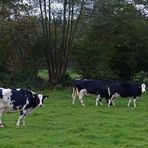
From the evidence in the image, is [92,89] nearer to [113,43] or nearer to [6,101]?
[6,101]

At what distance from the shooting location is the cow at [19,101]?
17.2 metres

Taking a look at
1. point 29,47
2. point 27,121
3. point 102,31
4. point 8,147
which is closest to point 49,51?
point 29,47

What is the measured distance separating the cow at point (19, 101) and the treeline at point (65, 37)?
18.7m

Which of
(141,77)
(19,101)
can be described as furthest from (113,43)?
(19,101)

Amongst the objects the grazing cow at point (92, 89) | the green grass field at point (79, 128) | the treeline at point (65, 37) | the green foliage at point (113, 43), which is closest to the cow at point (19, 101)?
the green grass field at point (79, 128)

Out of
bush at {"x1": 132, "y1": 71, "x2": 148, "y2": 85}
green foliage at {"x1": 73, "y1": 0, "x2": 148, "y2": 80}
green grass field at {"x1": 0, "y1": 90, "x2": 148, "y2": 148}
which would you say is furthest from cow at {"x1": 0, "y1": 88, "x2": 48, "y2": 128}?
bush at {"x1": 132, "y1": 71, "x2": 148, "y2": 85}

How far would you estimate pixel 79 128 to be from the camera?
1669cm

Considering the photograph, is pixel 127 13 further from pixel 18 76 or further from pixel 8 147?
pixel 8 147

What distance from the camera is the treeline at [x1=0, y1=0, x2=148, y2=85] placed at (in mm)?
37125

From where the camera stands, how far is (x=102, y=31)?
3975 cm

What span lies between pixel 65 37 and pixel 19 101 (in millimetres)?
21787

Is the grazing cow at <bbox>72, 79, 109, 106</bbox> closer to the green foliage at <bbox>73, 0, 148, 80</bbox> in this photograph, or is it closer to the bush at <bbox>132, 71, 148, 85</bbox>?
the green foliage at <bbox>73, 0, 148, 80</bbox>

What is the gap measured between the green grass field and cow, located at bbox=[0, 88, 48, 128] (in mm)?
584

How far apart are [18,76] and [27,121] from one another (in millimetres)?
18063
